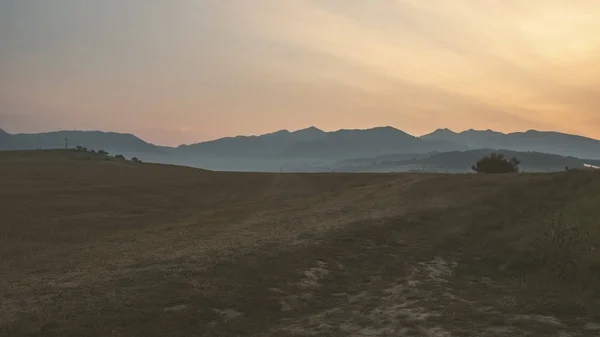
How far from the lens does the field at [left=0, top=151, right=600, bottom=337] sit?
13.6 m

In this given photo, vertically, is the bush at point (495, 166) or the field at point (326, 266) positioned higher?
the bush at point (495, 166)

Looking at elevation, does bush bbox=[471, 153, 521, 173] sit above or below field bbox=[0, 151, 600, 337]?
above

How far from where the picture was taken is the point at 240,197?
5603 centimetres

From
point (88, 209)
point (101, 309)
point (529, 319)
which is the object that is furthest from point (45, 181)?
point (529, 319)

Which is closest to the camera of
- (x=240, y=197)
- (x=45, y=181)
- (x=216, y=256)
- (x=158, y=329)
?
(x=158, y=329)

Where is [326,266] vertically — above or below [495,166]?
below

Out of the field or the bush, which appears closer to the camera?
the field

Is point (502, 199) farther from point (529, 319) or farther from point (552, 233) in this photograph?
point (529, 319)

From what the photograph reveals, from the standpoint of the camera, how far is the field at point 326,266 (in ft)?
44.5

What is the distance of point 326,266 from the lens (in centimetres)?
2031

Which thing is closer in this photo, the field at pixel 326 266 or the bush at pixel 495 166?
the field at pixel 326 266

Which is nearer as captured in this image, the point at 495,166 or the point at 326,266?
the point at 326,266

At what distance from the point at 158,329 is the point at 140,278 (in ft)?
15.7

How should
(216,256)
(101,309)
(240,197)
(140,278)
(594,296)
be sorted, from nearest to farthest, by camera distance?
(101,309)
(594,296)
(140,278)
(216,256)
(240,197)
